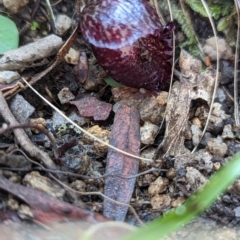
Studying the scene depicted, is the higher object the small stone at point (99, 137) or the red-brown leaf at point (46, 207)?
the small stone at point (99, 137)

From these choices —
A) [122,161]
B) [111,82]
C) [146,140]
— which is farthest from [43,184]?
[111,82]

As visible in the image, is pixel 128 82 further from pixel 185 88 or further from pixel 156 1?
pixel 156 1

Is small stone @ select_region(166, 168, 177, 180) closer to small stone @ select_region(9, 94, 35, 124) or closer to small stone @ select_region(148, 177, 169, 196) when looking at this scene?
small stone @ select_region(148, 177, 169, 196)

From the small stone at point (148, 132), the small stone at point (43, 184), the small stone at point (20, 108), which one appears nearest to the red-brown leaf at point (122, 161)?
the small stone at point (148, 132)

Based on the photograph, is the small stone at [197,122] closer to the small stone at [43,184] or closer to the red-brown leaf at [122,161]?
the red-brown leaf at [122,161]

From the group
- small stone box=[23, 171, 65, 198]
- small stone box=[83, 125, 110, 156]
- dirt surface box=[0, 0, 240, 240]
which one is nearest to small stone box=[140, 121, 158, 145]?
dirt surface box=[0, 0, 240, 240]

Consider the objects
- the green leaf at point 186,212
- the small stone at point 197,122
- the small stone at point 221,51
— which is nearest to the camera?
the green leaf at point 186,212
